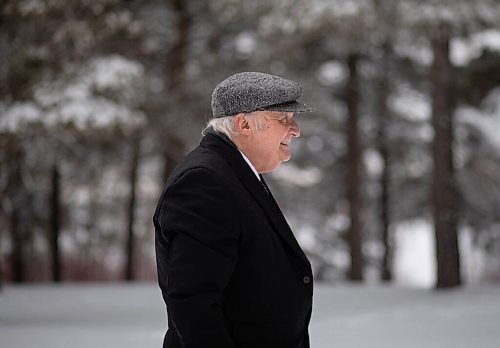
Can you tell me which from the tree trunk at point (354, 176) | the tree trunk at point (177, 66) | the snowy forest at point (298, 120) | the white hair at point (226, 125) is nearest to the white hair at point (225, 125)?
the white hair at point (226, 125)

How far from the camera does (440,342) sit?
7887 mm

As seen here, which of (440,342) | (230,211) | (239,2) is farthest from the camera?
(239,2)

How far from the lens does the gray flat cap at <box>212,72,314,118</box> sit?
2.51m

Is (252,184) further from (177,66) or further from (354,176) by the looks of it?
(354,176)

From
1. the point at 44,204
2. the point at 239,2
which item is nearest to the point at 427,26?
the point at 239,2

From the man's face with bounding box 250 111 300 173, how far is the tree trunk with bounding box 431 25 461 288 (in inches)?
396

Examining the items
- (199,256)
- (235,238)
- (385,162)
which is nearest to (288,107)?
(235,238)

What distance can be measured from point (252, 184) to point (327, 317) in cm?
828

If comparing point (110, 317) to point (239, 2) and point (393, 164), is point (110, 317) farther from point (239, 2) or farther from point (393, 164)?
point (393, 164)

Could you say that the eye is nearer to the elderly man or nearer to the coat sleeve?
the elderly man

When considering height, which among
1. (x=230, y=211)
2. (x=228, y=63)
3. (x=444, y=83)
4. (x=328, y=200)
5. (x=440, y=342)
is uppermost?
(x=228, y=63)

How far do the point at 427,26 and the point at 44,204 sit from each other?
12.1 metres

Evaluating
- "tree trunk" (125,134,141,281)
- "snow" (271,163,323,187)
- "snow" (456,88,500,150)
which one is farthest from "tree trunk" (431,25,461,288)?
"tree trunk" (125,134,141,281)

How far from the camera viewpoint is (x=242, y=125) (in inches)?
101
